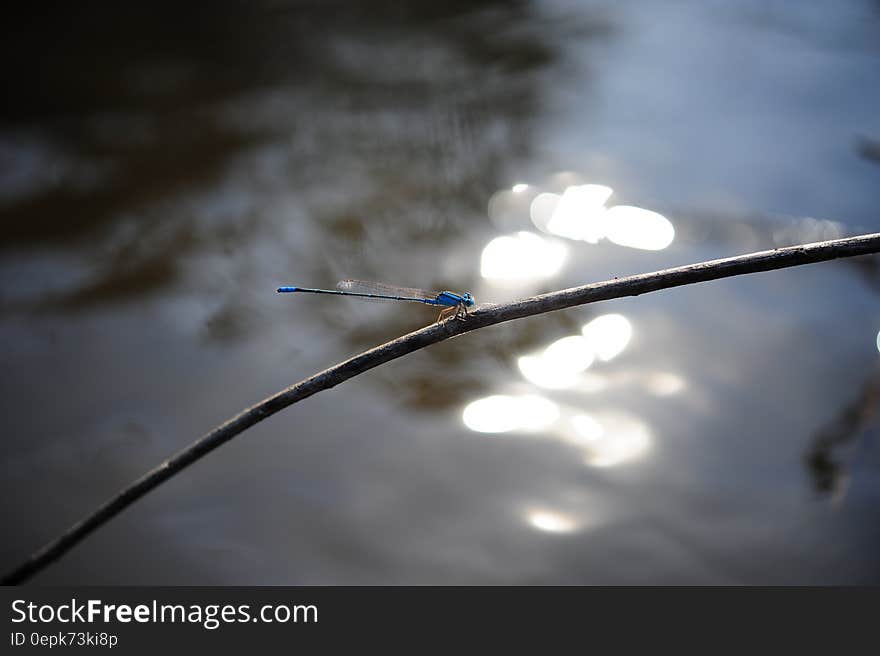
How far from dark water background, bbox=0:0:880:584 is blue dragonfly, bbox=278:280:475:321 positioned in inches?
10.4

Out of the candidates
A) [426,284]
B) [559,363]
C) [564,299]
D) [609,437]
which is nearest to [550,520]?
[609,437]

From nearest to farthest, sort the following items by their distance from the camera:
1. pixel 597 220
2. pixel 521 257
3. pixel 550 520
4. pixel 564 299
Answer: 1. pixel 564 299
2. pixel 550 520
3. pixel 521 257
4. pixel 597 220

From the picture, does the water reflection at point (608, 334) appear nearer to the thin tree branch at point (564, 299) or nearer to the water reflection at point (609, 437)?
the water reflection at point (609, 437)

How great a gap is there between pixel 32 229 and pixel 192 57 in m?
1.54

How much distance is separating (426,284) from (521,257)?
42cm

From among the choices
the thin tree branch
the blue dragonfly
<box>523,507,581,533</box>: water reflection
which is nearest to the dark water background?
<box>523,507,581,533</box>: water reflection

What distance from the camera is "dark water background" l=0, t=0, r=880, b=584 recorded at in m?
2.30

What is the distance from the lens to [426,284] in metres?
3.05

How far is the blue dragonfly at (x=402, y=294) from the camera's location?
1.57 m

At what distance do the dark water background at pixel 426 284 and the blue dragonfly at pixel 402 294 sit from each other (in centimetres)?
26

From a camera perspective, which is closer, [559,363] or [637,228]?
[559,363]

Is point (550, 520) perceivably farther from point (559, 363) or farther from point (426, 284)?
point (426, 284)

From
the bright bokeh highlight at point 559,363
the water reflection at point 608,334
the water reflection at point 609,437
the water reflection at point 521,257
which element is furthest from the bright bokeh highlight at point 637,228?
→ the water reflection at point 609,437

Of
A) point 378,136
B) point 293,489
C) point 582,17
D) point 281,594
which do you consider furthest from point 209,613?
point 582,17
